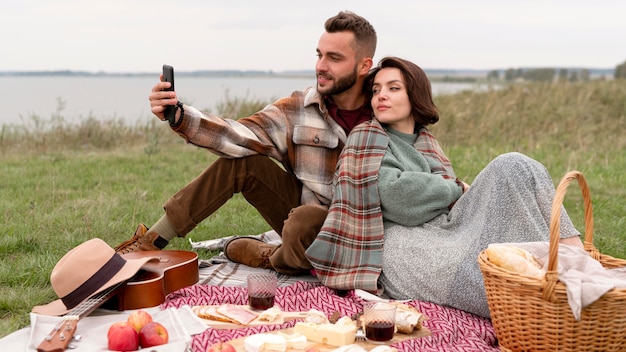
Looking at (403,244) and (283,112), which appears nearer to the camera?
(403,244)

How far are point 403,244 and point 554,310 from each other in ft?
3.99

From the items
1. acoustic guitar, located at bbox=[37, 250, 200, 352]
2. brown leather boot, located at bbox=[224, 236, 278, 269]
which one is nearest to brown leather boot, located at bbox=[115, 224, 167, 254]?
acoustic guitar, located at bbox=[37, 250, 200, 352]

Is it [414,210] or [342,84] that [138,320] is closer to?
[414,210]

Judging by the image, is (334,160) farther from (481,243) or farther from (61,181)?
(61,181)

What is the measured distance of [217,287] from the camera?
4.22 m

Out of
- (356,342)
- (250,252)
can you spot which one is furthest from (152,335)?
(250,252)

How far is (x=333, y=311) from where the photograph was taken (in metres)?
3.84

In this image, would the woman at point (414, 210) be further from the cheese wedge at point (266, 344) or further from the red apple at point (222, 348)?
the red apple at point (222, 348)

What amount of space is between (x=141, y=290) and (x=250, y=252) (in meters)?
1.07

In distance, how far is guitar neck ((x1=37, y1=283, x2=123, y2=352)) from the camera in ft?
10.5

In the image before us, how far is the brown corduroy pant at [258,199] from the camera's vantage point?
4328mm

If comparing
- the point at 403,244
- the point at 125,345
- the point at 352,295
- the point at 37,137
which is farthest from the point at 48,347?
the point at 37,137

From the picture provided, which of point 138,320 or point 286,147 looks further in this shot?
point 286,147

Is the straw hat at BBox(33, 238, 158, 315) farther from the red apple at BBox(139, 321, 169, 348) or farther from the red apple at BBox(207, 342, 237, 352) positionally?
the red apple at BBox(207, 342, 237, 352)
